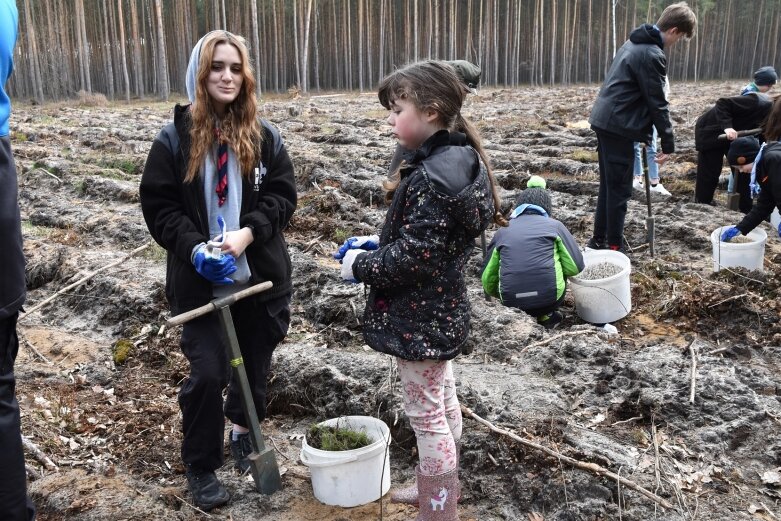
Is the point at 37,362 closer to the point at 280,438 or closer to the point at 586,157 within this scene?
the point at 280,438

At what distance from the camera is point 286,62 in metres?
34.3

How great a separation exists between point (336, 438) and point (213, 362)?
59 centimetres

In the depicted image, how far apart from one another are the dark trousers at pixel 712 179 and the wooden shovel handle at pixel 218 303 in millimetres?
6574

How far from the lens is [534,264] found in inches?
193

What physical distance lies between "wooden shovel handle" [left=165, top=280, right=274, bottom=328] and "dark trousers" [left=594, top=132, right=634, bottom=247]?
3960 mm

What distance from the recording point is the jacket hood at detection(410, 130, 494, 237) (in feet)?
7.79

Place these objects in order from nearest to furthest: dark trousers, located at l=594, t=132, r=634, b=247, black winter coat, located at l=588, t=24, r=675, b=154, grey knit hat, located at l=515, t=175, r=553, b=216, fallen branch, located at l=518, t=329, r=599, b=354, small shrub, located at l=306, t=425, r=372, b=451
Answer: small shrub, located at l=306, t=425, r=372, b=451 → fallen branch, located at l=518, t=329, r=599, b=354 → grey knit hat, located at l=515, t=175, r=553, b=216 → black winter coat, located at l=588, t=24, r=675, b=154 → dark trousers, located at l=594, t=132, r=634, b=247

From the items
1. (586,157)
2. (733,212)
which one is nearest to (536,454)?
(733,212)

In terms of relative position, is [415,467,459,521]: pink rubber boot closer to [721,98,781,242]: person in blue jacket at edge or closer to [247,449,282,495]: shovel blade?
[247,449,282,495]: shovel blade

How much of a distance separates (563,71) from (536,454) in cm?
3769

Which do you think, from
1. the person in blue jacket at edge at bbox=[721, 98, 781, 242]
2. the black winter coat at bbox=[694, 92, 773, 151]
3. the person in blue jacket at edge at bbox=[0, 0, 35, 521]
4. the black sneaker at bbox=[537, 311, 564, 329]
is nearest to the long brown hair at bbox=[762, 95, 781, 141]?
the person in blue jacket at edge at bbox=[721, 98, 781, 242]

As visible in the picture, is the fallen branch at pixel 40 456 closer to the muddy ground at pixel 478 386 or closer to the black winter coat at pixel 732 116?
the muddy ground at pixel 478 386

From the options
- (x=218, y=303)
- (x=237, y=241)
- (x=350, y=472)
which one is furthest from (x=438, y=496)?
(x=237, y=241)

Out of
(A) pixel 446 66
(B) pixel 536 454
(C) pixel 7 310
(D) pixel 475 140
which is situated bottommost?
(B) pixel 536 454
